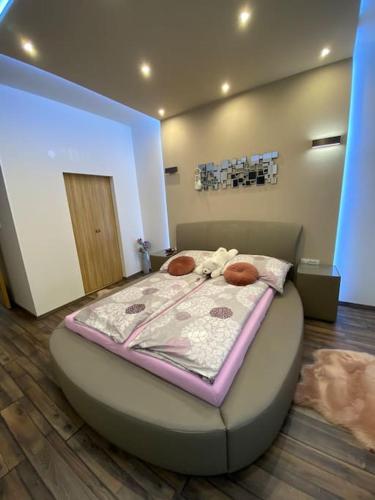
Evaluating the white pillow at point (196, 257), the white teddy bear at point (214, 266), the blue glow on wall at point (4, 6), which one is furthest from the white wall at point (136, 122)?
the white teddy bear at point (214, 266)

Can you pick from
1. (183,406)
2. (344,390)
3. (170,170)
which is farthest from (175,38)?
(344,390)

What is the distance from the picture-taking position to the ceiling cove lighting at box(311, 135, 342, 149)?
7.32ft

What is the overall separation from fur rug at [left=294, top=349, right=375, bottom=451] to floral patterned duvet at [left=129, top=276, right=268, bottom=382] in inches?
28.3

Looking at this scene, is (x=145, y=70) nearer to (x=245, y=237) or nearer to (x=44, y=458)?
(x=245, y=237)

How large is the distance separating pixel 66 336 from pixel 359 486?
2.04 m

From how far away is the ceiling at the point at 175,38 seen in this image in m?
1.45

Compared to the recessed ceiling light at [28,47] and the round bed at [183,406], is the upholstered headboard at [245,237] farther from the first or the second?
the recessed ceiling light at [28,47]

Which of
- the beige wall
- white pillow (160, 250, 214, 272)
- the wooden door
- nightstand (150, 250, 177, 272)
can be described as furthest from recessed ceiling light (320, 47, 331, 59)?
the wooden door

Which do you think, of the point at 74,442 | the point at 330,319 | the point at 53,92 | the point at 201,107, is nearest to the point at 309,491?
the point at 74,442

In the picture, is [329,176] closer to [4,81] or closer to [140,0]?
[140,0]

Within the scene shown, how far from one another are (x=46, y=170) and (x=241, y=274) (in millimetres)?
2878

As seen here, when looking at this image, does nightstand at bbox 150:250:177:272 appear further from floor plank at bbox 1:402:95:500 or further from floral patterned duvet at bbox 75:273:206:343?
floor plank at bbox 1:402:95:500

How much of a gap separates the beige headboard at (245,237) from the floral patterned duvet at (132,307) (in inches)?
36.6

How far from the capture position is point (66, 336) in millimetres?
1663
